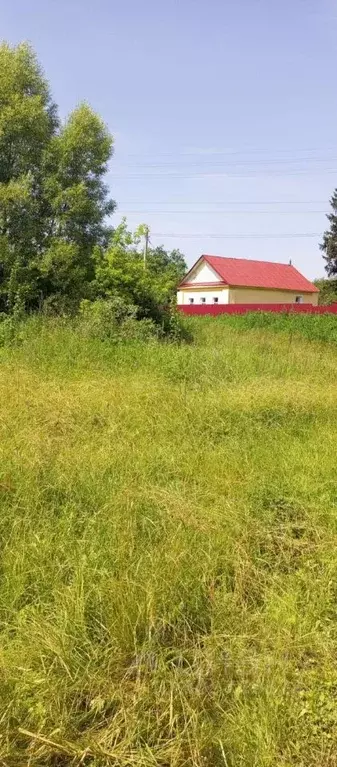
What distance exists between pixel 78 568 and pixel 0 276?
11.2 meters

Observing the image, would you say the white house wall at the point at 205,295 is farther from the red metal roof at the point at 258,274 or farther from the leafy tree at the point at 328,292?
the leafy tree at the point at 328,292

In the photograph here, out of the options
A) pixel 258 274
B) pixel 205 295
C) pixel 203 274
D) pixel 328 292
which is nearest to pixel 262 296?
pixel 258 274

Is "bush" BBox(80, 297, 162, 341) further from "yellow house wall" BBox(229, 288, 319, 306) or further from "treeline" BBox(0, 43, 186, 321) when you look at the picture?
"yellow house wall" BBox(229, 288, 319, 306)

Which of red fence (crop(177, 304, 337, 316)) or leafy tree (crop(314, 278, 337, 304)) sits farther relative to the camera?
leafy tree (crop(314, 278, 337, 304))

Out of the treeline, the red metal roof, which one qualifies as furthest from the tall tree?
the treeline

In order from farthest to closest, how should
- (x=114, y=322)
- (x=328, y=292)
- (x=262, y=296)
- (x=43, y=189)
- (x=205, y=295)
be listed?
(x=328, y=292) < (x=205, y=295) < (x=262, y=296) < (x=43, y=189) < (x=114, y=322)

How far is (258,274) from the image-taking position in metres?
37.8

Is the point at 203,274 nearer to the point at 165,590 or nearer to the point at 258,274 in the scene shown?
the point at 258,274

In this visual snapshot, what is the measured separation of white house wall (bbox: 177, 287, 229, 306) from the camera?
118 ft

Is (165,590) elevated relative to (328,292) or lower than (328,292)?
lower

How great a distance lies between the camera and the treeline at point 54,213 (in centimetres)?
1222

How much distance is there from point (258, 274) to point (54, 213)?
25.9m

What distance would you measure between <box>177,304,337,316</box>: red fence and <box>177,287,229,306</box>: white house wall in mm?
8290

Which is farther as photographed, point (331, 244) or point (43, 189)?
A: point (331, 244)
